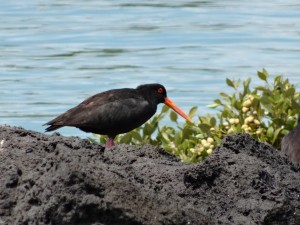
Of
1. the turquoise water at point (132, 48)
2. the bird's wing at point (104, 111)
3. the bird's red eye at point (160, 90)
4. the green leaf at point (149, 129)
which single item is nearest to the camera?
the green leaf at point (149, 129)

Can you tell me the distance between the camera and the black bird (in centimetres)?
659

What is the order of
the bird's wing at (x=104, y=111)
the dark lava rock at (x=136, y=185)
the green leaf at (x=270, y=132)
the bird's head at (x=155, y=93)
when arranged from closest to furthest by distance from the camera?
the dark lava rock at (x=136, y=185) → the green leaf at (x=270, y=132) → the bird's wing at (x=104, y=111) → the bird's head at (x=155, y=93)

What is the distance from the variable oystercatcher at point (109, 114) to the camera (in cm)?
929

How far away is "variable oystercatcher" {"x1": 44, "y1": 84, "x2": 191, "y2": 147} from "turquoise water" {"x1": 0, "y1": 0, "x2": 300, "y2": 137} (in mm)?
2379

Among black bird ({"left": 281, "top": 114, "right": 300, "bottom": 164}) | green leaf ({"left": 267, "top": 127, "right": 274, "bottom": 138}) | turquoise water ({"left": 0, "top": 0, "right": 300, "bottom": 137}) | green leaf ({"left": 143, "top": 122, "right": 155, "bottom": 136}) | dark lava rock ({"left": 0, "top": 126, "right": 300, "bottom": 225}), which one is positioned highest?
dark lava rock ({"left": 0, "top": 126, "right": 300, "bottom": 225})

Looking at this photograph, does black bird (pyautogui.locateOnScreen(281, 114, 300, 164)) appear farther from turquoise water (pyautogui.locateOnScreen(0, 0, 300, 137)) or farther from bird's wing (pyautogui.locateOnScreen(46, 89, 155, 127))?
turquoise water (pyautogui.locateOnScreen(0, 0, 300, 137))

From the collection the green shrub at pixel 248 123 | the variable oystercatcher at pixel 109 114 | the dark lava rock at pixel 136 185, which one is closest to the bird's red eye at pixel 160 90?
the variable oystercatcher at pixel 109 114

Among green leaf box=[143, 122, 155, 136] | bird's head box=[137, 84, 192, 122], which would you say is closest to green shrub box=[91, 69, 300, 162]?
green leaf box=[143, 122, 155, 136]

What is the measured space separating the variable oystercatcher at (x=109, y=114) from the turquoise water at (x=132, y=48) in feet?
7.80

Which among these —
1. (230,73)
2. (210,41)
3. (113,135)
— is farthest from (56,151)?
(210,41)

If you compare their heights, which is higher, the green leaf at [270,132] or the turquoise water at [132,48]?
the green leaf at [270,132]

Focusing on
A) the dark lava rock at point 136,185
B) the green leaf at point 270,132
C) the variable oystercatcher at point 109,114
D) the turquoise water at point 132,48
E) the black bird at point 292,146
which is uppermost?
the dark lava rock at point 136,185

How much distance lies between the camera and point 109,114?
9.46 meters

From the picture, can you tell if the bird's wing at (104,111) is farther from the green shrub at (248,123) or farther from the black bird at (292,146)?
the black bird at (292,146)
